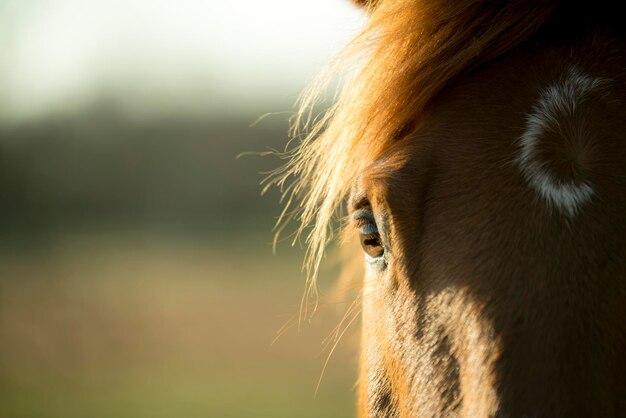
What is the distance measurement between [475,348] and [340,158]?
0.66 metres

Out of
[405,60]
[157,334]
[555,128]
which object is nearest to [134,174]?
[157,334]

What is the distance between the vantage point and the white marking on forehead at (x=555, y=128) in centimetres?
114

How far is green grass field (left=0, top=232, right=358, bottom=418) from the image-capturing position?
8.79 meters

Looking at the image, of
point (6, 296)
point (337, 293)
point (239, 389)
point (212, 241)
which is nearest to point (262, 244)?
point (212, 241)

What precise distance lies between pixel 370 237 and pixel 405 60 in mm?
410

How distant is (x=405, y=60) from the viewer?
58.6 inches

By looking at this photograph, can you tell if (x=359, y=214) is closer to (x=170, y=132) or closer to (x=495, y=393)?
(x=495, y=393)

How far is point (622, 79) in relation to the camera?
128 cm

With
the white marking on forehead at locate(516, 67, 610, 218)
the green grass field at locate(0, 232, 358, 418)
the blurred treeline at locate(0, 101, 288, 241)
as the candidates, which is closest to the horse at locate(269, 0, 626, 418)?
the white marking on forehead at locate(516, 67, 610, 218)

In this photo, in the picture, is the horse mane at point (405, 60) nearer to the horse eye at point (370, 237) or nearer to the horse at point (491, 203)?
the horse at point (491, 203)

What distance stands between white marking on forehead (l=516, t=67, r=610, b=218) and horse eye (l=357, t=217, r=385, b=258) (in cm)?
38

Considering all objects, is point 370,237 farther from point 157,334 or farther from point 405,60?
point 157,334

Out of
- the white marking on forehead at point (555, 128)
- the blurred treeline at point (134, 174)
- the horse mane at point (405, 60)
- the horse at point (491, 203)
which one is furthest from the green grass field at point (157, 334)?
the white marking on forehead at point (555, 128)

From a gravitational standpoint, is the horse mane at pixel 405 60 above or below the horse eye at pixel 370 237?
above
